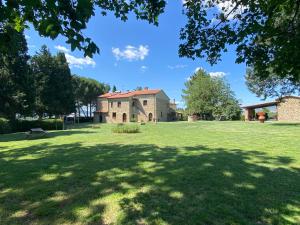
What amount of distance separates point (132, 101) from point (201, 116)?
1494 cm

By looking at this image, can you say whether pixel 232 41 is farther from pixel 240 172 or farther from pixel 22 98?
pixel 22 98

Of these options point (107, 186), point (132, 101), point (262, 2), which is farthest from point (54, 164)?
point (132, 101)

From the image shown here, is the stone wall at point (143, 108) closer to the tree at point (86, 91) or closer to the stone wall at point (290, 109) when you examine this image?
the tree at point (86, 91)

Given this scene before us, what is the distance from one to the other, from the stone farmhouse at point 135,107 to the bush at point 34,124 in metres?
22.8

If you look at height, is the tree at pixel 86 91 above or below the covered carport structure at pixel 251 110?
above

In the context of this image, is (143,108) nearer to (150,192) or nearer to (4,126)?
(4,126)

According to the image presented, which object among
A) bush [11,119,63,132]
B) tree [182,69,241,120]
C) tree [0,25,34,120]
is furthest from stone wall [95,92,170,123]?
tree [0,25,34,120]

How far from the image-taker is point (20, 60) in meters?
31.1

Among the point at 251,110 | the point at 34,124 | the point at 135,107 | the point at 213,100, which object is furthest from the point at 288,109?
the point at 34,124

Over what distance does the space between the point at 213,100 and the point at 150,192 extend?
48519mm

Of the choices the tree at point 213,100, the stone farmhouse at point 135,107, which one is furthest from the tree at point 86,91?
the tree at point 213,100

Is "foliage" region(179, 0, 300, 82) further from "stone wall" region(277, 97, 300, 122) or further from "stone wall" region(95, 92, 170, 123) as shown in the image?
"stone wall" region(95, 92, 170, 123)

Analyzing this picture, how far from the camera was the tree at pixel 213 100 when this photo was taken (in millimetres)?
49844

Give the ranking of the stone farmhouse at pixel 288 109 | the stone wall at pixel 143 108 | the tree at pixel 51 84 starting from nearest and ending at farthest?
the stone farmhouse at pixel 288 109
the tree at pixel 51 84
the stone wall at pixel 143 108
